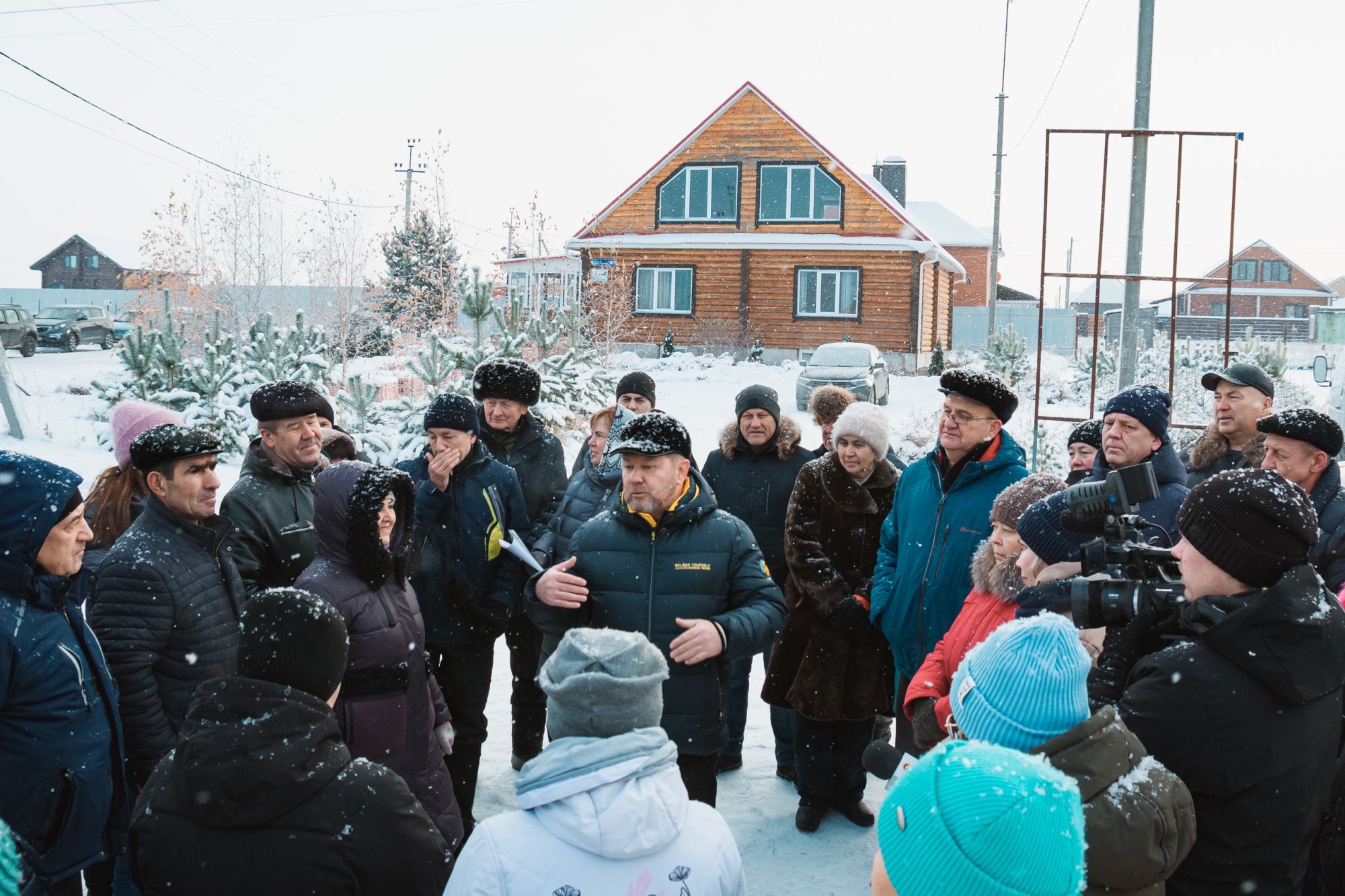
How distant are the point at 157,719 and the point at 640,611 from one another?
154cm

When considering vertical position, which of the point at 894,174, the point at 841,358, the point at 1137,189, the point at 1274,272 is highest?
the point at 894,174

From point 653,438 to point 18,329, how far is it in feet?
106

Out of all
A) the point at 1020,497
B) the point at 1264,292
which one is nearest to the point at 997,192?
the point at 1020,497

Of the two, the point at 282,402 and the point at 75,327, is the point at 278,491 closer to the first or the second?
the point at 282,402

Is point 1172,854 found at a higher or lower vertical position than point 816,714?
higher

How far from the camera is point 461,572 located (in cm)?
408

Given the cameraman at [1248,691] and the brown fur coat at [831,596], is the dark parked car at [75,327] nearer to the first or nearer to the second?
the brown fur coat at [831,596]

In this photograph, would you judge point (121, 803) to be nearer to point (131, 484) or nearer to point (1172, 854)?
point (131, 484)

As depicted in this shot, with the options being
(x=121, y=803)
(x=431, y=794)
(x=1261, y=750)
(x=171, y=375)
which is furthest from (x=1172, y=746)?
(x=171, y=375)

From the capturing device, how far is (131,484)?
3.55m

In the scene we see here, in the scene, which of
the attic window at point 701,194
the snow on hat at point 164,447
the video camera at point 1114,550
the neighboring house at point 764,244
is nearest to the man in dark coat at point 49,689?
the snow on hat at point 164,447

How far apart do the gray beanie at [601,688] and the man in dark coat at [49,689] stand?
1455 mm

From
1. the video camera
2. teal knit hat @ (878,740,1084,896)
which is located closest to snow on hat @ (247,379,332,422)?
the video camera

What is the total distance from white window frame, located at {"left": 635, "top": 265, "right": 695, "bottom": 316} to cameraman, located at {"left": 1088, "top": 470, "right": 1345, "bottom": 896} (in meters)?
25.8
